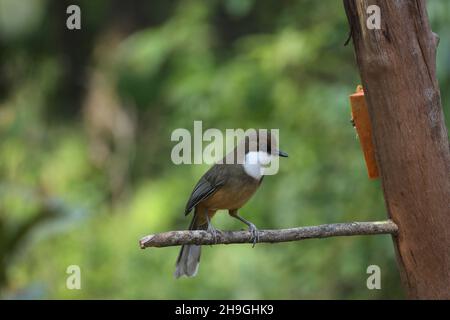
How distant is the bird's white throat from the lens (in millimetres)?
4004

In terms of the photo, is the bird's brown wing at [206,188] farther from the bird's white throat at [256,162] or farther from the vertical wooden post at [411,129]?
the vertical wooden post at [411,129]

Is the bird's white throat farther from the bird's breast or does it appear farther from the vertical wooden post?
the vertical wooden post

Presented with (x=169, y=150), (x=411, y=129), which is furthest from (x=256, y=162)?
(x=169, y=150)

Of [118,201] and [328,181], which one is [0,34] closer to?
[118,201]

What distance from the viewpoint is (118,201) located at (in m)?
8.60

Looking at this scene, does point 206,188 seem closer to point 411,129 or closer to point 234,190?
point 234,190

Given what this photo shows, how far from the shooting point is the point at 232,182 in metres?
3.97

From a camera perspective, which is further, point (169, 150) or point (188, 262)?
point (169, 150)

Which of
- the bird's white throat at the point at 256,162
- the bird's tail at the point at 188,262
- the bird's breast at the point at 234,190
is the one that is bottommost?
the bird's tail at the point at 188,262

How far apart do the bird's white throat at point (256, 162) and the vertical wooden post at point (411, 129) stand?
3.14ft

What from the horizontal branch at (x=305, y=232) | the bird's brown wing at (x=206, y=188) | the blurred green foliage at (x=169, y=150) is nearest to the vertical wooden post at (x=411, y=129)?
the horizontal branch at (x=305, y=232)

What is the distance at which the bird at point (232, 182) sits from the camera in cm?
397

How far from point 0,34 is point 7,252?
4885mm

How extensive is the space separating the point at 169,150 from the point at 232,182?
443 cm
